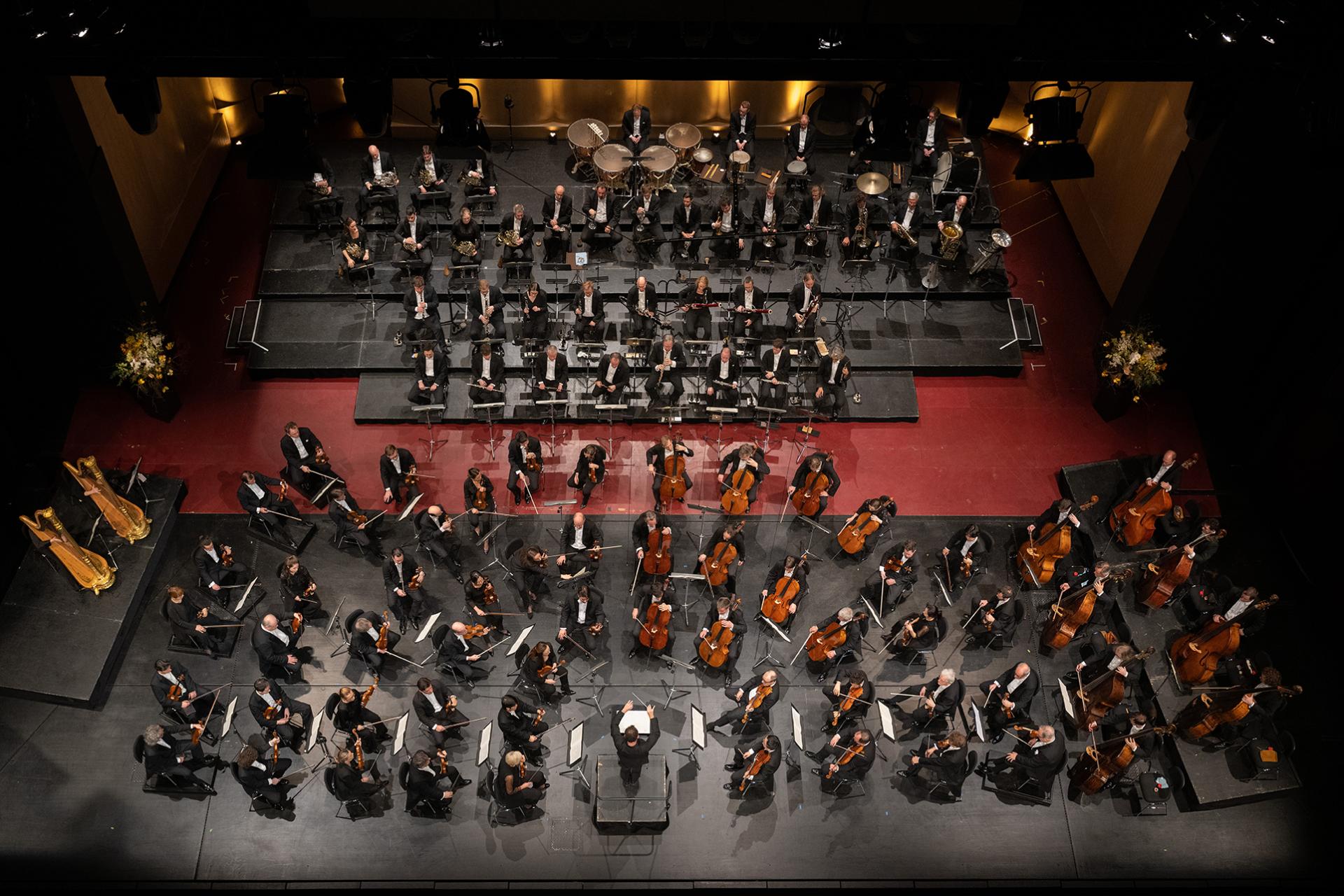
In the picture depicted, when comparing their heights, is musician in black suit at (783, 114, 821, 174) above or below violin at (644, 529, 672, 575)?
above

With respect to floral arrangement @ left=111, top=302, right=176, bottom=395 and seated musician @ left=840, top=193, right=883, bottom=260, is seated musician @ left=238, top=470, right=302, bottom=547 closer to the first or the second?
floral arrangement @ left=111, top=302, right=176, bottom=395

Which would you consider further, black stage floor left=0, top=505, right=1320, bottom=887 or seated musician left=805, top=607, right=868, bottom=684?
seated musician left=805, top=607, right=868, bottom=684

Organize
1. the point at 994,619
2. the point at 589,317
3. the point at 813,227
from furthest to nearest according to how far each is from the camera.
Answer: the point at 813,227
the point at 589,317
the point at 994,619

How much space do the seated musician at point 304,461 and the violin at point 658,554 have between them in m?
3.67

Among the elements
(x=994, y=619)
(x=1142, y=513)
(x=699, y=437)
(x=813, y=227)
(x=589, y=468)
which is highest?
(x=813, y=227)

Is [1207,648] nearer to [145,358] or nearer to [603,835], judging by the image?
[603,835]

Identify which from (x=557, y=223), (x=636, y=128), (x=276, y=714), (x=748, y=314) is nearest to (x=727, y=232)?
(x=748, y=314)

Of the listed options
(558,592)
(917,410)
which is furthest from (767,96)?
(558,592)

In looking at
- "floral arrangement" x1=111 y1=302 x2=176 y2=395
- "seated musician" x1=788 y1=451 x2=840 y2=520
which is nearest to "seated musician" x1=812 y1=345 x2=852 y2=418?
"seated musician" x1=788 y1=451 x2=840 y2=520

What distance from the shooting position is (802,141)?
15992 millimetres

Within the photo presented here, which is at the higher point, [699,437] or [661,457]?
[699,437]

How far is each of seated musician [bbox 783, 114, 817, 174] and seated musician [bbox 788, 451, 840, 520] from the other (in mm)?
4923

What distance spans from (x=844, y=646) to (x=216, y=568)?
6863 millimetres

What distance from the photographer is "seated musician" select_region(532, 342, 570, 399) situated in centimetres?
1401
